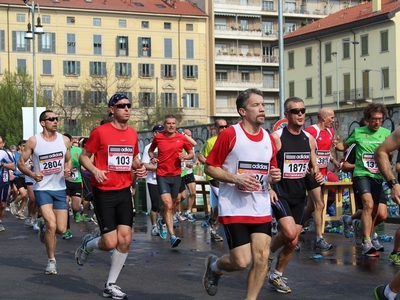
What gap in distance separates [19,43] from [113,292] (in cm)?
7542

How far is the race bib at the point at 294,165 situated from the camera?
29.6 feet

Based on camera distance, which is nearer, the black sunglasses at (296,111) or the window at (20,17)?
the black sunglasses at (296,111)

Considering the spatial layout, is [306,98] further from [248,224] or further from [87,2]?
[248,224]

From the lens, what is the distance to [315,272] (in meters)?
9.91

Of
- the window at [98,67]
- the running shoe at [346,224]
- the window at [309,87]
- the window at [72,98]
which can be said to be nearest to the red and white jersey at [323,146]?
the running shoe at [346,224]

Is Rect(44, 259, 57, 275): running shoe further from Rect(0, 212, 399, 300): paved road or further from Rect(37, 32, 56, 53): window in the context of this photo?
Rect(37, 32, 56, 53): window

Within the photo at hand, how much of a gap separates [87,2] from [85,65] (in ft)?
20.8

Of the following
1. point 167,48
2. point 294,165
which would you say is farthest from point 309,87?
point 294,165

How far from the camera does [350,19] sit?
70562 mm

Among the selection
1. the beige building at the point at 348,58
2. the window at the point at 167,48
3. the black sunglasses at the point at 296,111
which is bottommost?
the black sunglasses at the point at 296,111

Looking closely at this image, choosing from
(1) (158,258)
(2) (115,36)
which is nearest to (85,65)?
(2) (115,36)

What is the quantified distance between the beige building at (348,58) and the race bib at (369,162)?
54.7 m

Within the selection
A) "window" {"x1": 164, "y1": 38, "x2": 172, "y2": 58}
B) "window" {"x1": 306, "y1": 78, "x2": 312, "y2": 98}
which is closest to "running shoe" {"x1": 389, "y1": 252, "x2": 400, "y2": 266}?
"window" {"x1": 306, "y1": 78, "x2": 312, "y2": 98}

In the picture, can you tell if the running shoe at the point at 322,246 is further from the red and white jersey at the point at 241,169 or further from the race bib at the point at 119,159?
the red and white jersey at the point at 241,169
